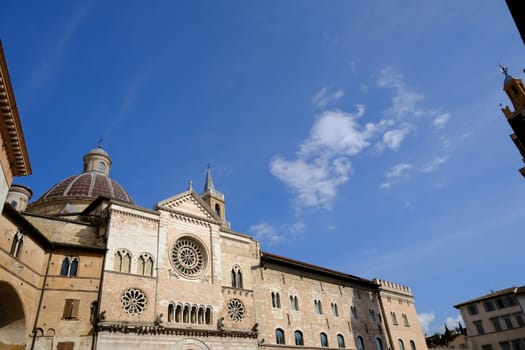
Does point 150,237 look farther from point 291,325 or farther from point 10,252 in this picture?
point 291,325

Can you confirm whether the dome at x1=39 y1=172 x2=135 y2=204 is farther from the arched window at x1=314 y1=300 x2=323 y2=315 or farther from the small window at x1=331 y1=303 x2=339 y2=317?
the small window at x1=331 y1=303 x2=339 y2=317

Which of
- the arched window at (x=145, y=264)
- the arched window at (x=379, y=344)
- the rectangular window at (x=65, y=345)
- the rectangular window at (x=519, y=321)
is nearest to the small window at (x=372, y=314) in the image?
the arched window at (x=379, y=344)

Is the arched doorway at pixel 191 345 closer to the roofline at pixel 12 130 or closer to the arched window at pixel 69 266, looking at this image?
the arched window at pixel 69 266

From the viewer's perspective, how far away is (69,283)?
2245cm

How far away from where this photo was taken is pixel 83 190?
36875 millimetres

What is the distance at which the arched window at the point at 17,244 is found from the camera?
2014cm

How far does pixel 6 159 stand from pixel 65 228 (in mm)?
11558

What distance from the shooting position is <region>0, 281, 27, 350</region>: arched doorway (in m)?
19.7

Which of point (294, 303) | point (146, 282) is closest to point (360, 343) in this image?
point (294, 303)

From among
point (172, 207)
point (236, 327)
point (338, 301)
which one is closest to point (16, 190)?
point (172, 207)

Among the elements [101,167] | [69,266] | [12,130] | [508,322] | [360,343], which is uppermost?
[101,167]

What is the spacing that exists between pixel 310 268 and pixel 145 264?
16.2 metres

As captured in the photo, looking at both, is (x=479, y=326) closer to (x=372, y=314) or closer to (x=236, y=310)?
(x=372, y=314)

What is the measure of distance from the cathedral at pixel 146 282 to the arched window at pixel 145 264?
2.6 inches
